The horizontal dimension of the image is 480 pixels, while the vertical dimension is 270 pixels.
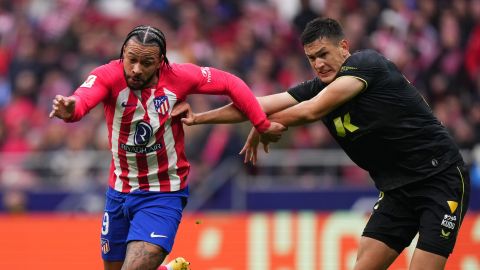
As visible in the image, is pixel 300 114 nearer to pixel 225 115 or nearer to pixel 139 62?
pixel 225 115

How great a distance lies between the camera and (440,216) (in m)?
7.73

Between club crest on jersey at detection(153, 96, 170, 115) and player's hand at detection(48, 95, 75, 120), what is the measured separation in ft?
2.73

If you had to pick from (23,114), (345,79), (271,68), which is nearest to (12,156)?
(23,114)

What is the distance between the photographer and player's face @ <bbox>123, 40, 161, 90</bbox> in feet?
25.0

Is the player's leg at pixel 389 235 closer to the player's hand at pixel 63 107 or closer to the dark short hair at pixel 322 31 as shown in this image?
the dark short hair at pixel 322 31

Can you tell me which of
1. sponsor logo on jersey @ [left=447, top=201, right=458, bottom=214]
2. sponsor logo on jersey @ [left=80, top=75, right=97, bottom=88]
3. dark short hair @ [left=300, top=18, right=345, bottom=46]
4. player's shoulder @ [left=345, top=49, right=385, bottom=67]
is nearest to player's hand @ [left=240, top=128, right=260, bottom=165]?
dark short hair @ [left=300, top=18, right=345, bottom=46]

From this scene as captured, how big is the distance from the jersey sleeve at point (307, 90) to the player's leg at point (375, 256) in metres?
1.24

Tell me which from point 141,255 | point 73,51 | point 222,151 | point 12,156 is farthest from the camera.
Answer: point 73,51

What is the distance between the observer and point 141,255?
7668mm

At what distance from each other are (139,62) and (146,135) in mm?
585

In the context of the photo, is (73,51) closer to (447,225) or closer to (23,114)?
(23,114)

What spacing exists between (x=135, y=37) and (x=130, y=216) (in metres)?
1.38

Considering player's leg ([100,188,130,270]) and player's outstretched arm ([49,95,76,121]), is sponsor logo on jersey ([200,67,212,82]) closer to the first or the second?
player's leg ([100,188,130,270])

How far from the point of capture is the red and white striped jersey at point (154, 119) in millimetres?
7832
